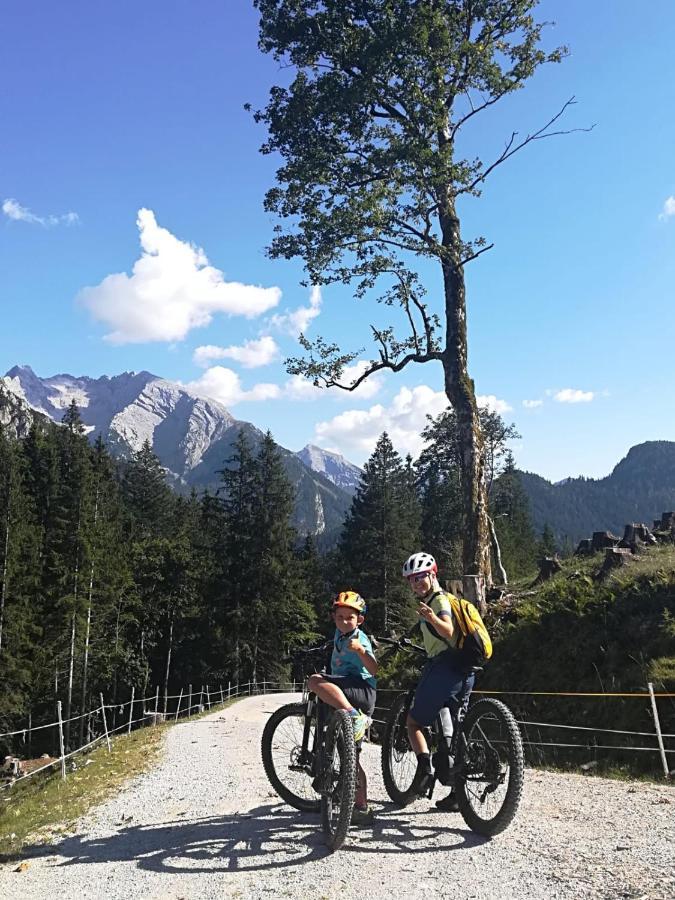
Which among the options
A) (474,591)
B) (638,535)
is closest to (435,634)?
(474,591)

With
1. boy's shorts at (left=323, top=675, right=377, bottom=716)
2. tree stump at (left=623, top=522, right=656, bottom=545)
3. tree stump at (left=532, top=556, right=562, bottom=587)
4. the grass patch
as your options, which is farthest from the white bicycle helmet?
tree stump at (left=532, top=556, right=562, bottom=587)

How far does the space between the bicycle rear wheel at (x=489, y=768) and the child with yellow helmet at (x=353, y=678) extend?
32.8 inches

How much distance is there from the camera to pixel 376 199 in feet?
51.4

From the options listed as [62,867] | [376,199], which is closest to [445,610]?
[62,867]

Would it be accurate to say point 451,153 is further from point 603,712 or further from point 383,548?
point 383,548

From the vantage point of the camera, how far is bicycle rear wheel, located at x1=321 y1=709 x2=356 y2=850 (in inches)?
180

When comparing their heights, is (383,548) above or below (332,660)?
above

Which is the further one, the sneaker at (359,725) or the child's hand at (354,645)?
the child's hand at (354,645)

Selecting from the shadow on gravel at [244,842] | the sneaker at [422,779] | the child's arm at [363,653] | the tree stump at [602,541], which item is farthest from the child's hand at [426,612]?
the tree stump at [602,541]

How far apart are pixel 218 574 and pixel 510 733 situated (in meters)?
38.3

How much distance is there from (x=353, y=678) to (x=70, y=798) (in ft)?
17.8

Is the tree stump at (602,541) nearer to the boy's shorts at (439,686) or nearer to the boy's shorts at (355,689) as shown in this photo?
the boy's shorts at (439,686)

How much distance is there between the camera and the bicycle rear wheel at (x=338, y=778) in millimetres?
4566

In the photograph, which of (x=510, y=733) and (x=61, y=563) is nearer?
(x=510, y=733)
